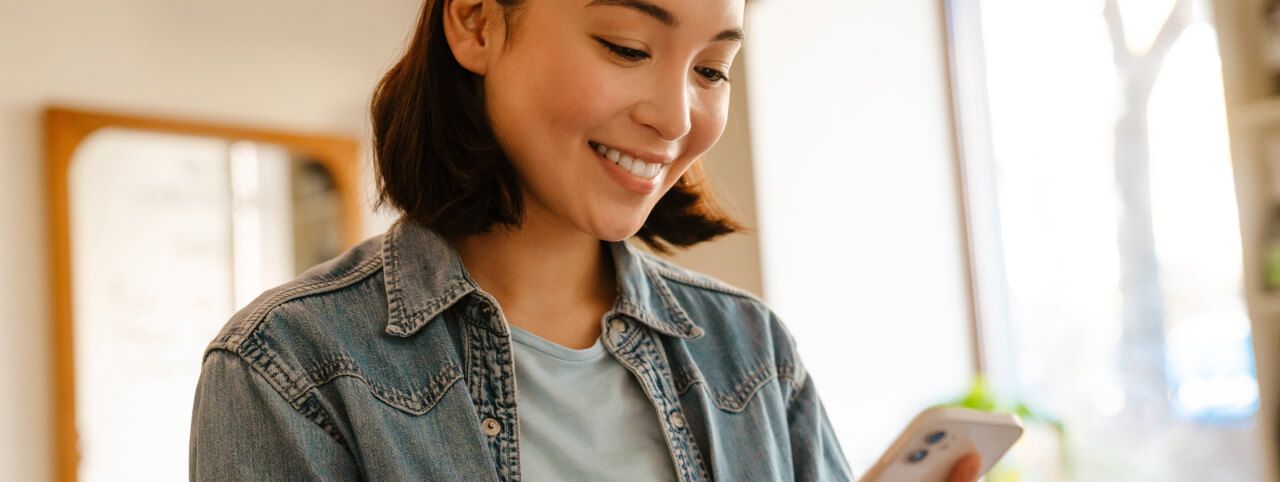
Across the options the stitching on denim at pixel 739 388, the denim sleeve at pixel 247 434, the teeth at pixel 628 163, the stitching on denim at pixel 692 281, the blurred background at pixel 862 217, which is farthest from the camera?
the blurred background at pixel 862 217

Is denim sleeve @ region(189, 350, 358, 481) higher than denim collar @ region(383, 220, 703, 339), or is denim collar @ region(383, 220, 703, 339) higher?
denim collar @ region(383, 220, 703, 339)

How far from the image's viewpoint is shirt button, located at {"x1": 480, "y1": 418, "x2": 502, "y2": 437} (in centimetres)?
101

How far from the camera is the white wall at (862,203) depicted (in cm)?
242

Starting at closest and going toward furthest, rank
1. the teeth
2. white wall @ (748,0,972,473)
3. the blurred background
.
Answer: the teeth < white wall @ (748,0,972,473) < the blurred background

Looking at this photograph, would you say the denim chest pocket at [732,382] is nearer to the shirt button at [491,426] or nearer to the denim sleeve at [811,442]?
the denim sleeve at [811,442]

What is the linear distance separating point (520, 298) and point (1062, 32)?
Result: 2200 mm

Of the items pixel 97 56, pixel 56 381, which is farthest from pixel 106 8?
pixel 56 381

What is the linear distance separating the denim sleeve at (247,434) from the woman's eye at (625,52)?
384mm

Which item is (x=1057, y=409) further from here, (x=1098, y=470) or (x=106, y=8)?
(x=106, y=8)

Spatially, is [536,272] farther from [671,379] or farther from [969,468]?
[969,468]

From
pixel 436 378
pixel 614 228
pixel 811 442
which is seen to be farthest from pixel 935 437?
pixel 436 378

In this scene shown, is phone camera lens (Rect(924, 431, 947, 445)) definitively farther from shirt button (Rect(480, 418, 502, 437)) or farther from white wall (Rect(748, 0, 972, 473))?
white wall (Rect(748, 0, 972, 473))

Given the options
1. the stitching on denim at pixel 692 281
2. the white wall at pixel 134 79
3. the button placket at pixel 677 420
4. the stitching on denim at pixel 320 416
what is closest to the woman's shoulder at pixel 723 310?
the stitching on denim at pixel 692 281

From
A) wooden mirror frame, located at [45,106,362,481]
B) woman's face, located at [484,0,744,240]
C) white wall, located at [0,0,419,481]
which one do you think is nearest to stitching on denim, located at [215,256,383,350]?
woman's face, located at [484,0,744,240]
